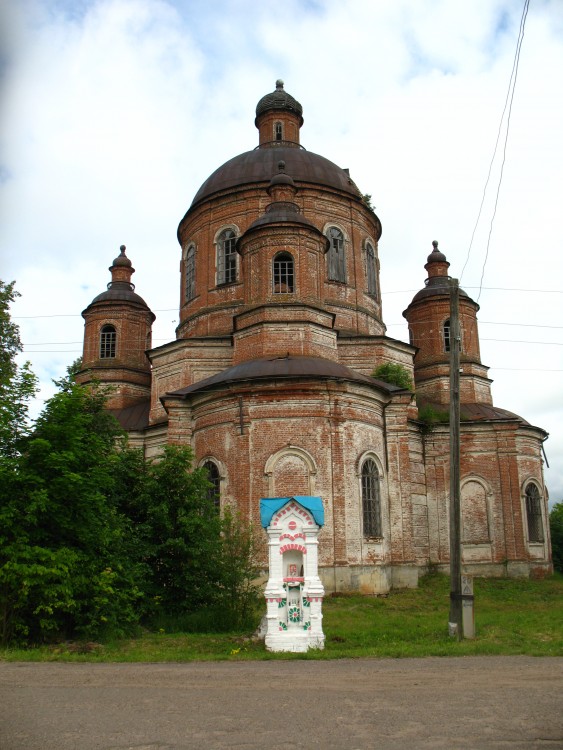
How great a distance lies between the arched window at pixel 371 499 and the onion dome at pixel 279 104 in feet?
61.0

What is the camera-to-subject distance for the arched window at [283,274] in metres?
24.2

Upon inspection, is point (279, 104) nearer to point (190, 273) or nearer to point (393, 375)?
point (190, 273)

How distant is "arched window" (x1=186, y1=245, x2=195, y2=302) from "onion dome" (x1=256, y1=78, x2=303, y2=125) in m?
8.08

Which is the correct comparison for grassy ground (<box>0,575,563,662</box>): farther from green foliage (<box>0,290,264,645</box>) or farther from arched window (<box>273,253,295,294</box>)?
arched window (<box>273,253,295,294</box>)

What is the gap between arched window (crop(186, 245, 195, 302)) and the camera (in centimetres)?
2952

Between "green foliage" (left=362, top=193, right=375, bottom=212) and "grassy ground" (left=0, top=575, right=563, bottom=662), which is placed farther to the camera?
"green foliage" (left=362, top=193, right=375, bottom=212)

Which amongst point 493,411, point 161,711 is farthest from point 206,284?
point 161,711

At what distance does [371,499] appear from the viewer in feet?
71.0

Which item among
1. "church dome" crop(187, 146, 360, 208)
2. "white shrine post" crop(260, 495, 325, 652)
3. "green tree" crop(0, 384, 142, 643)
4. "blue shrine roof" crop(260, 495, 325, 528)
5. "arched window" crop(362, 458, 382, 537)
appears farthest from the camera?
"church dome" crop(187, 146, 360, 208)

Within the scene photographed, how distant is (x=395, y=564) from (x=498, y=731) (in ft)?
49.7

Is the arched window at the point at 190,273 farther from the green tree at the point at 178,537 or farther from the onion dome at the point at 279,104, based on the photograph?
the green tree at the point at 178,537

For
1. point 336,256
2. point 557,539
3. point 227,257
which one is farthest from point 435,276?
point 557,539

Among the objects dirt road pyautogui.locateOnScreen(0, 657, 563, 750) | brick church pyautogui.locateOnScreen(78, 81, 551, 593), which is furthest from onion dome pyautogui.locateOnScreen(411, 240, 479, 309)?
dirt road pyautogui.locateOnScreen(0, 657, 563, 750)

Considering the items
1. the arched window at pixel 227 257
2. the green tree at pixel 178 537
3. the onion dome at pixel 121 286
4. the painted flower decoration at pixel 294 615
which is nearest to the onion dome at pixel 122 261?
the onion dome at pixel 121 286
